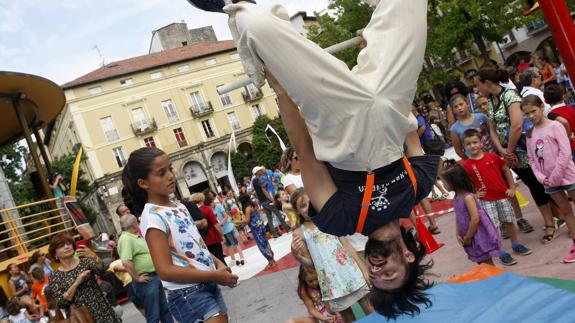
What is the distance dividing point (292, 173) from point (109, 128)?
3955 cm

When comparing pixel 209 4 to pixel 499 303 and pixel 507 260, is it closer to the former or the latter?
pixel 499 303

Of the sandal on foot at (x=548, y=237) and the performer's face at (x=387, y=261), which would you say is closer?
the performer's face at (x=387, y=261)

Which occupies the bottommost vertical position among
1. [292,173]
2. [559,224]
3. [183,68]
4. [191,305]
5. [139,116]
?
[559,224]

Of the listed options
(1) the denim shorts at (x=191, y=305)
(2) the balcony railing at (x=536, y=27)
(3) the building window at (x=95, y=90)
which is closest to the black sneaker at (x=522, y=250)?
(1) the denim shorts at (x=191, y=305)

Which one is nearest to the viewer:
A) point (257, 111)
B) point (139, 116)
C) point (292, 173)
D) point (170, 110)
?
point (292, 173)

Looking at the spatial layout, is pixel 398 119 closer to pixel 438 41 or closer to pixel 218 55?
pixel 438 41

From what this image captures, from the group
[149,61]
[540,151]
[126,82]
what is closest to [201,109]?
[149,61]

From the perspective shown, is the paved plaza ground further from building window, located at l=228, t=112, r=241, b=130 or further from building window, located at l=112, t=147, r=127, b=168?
building window, located at l=228, t=112, r=241, b=130

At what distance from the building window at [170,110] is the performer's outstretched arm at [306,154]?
44024 millimetres

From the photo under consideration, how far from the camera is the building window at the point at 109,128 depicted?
42688 millimetres

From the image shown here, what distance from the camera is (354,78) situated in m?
2.03

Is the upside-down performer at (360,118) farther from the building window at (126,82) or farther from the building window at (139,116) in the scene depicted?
the building window at (126,82)

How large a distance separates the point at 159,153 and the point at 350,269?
A: 1.84 m

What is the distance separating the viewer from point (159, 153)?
3160mm
